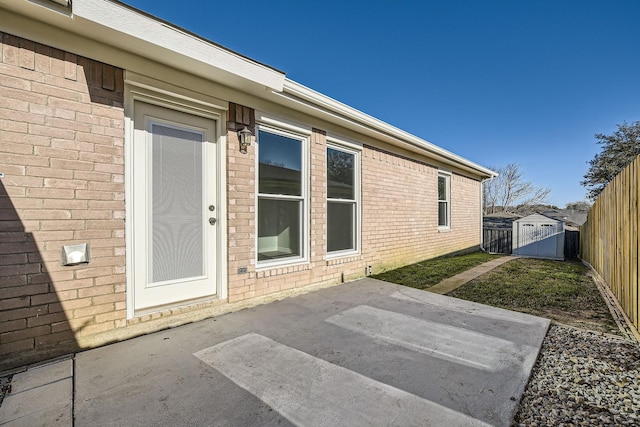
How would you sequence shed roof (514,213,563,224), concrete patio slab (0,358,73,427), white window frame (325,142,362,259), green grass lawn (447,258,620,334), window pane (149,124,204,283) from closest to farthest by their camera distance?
concrete patio slab (0,358,73,427) < window pane (149,124,204,283) < green grass lawn (447,258,620,334) < white window frame (325,142,362,259) < shed roof (514,213,563,224)

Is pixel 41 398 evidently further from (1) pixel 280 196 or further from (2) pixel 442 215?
(2) pixel 442 215

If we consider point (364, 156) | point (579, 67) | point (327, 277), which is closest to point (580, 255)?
point (579, 67)

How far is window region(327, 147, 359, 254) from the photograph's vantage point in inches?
204

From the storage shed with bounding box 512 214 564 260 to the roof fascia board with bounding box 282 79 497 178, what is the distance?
15.0 ft

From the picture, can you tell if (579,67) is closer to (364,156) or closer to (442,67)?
(442,67)

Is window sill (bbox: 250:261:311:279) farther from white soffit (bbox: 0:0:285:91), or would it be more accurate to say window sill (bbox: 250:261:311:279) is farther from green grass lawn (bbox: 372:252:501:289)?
white soffit (bbox: 0:0:285:91)

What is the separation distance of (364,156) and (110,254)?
175 inches

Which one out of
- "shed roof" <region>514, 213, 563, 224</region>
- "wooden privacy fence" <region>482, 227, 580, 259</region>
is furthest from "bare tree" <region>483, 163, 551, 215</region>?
"shed roof" <region>514, 213, 563, 224</region>

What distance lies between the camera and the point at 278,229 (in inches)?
171

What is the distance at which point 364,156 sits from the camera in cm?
575

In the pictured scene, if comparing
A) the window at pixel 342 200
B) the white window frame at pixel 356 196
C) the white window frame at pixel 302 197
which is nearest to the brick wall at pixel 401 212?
the white window frame at pixel 356 196

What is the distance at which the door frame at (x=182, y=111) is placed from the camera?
2873 mm

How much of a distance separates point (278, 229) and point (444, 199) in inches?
250

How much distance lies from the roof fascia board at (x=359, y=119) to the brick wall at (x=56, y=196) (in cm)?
212
